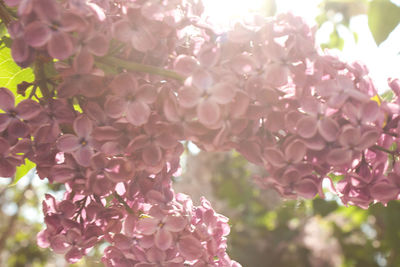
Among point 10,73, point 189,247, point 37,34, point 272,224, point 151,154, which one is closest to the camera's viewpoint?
point 37,34

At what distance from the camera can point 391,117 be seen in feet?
2.68

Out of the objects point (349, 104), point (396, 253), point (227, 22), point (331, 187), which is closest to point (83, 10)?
point (227, 22)

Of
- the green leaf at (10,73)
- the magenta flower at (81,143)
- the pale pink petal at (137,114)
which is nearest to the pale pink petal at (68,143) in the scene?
the magenta flower at (81,143)

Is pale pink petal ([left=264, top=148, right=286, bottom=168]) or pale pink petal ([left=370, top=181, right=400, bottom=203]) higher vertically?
pale pink petal ([left=264, top=148, right=286, bottom=168])

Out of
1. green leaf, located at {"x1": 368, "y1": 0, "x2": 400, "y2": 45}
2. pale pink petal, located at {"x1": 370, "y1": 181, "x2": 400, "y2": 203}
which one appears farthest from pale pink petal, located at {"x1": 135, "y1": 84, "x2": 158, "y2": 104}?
green leaf, located at {"x1": 368, "y1": 0, "x2": 400, "y2": 45}

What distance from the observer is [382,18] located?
122cm

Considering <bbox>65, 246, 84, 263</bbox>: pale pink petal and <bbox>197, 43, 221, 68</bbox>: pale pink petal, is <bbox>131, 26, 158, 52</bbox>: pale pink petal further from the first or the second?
<bbox>65, 246, 84, 263</bbox>: pale pink petal

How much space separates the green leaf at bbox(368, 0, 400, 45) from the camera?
121 cm

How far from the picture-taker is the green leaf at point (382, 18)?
1.21 metres

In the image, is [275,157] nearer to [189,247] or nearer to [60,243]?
[189,247]

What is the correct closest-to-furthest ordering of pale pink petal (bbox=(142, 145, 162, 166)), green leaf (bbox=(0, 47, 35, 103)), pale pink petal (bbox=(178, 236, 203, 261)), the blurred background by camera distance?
pale pink petal (bbox=(142, 145, 162, 166)) < pale pink petal (bbox=(178, 236, 203, 261)) < green leaf (bbox=(0, 47, 35, 103)) < the blurred background

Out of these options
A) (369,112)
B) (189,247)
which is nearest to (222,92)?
(369,112)

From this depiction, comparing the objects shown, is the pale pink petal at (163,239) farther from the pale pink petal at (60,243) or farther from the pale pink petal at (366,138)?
the pale pink petal at (366,138)

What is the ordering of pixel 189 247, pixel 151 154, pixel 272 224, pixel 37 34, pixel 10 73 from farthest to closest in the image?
1. pixel 272 224
2. pixel 10 73
3. pixel 189 247
4. pixel 151 154
5. pixel 37 34
